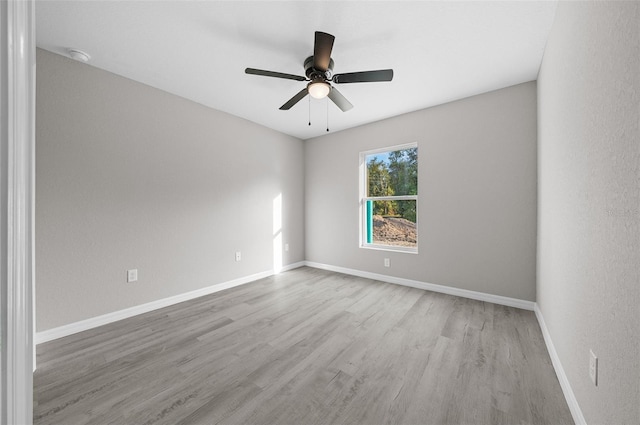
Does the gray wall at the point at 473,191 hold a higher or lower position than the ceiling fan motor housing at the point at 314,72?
lower

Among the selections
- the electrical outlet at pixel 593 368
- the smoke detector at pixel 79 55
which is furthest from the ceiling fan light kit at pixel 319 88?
the electrical outlet at pixel 593 368

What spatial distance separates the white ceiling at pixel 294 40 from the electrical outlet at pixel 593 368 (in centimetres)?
219

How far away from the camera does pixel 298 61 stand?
2.31 m

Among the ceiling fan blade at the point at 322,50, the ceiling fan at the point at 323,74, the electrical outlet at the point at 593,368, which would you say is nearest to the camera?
the electrical outlet at the point at 593,368

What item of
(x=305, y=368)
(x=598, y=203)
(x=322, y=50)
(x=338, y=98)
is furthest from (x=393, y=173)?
(x=305, y=368)

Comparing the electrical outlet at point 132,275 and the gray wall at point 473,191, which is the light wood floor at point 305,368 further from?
the gray wall at point 473,191

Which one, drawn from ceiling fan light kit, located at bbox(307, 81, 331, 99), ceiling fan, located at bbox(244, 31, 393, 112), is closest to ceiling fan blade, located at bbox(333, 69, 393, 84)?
ceiling fan, located at bbox(244, 31, 393, 112)

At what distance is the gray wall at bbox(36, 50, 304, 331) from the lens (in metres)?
2.12

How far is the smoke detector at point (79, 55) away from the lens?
2094 millimetres

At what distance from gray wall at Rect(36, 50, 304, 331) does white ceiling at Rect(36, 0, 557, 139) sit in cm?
34

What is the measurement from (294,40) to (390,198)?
251cm

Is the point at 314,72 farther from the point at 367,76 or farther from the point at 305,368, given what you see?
the point at 305,368

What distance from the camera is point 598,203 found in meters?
1.10

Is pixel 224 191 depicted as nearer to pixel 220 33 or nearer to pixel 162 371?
pixel 220 33
